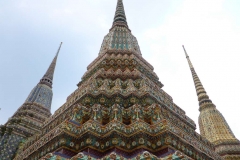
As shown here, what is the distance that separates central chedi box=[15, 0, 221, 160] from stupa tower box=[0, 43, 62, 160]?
6575mm

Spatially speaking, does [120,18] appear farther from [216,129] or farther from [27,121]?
[216,129]

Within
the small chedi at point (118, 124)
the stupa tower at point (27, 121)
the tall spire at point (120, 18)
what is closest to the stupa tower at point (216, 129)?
the small chedi at point (118, 124)

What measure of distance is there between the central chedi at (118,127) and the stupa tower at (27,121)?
6575 mm

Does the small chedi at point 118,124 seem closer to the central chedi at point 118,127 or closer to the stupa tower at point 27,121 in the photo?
the central chedi at point 118,127

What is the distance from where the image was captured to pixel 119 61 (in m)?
9.59

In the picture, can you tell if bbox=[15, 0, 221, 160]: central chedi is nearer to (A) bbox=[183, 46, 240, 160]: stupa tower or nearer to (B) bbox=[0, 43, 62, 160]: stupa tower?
(B) bbox=[0, 43, 62, 160]: stupa tower

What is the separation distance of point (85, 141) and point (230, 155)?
12.9m

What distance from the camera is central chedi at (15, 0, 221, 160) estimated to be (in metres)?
5.55

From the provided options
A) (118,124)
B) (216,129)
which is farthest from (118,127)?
(216,129)

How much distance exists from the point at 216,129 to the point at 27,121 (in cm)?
1382

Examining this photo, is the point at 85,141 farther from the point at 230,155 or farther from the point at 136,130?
the point at 230,155

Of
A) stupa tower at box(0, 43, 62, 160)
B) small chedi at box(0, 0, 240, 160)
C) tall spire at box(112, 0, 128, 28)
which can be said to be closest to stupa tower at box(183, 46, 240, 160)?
small chedi at box(0, 0, 240, 160)

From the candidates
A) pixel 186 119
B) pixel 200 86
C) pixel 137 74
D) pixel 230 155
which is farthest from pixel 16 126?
pixel 200 86

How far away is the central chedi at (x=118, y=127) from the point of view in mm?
5555
